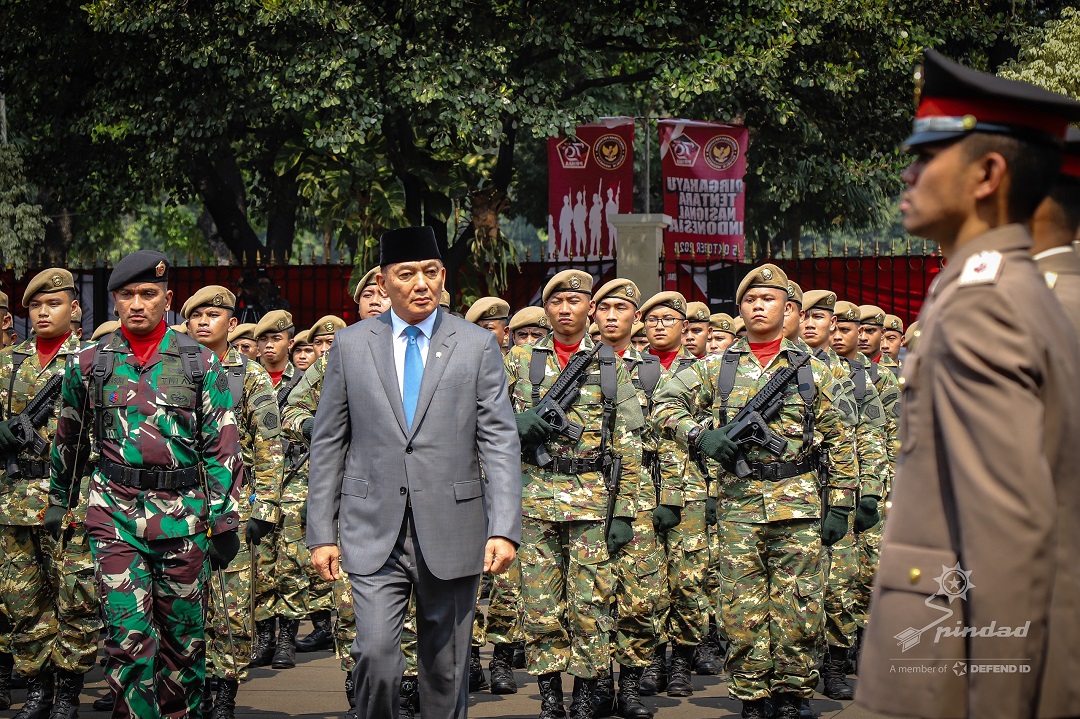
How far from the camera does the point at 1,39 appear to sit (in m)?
20.5

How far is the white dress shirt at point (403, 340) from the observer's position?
6.19 m

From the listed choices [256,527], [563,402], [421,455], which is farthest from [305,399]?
[421,455]

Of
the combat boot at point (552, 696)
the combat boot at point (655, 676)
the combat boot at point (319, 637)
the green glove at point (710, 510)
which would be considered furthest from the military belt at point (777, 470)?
the combat boot at point (319, 637)

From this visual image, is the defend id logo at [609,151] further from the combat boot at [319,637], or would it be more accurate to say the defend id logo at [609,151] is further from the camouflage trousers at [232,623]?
the camouflage trousers at [232,623]

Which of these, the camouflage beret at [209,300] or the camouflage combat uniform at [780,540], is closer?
the camouflage combat uniform at [780,540]

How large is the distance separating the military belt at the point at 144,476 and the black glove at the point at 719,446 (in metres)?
2.92

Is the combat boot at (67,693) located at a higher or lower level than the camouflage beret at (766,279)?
lower

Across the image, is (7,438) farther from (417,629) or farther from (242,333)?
(242,333)

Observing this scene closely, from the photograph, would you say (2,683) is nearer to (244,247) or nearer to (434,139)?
(434,139)

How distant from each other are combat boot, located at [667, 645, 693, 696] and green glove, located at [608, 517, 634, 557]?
151cm

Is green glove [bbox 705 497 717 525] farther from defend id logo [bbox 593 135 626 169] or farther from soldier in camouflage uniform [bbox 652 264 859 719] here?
defend id logo [bbox 593 135 626 169]

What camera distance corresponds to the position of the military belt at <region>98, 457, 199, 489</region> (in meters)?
6.89

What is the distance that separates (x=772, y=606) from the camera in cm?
802

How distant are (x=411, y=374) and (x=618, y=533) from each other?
244 cm
